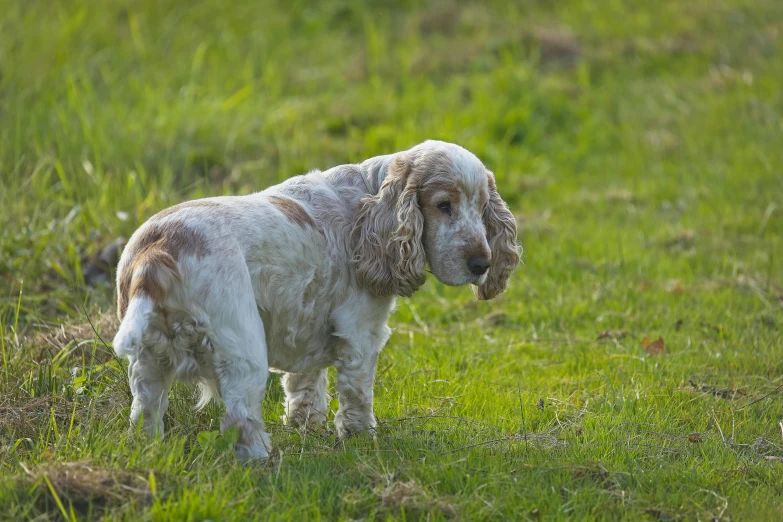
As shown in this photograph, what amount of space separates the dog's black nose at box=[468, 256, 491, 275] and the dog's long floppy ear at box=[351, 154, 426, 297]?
23 centimetres

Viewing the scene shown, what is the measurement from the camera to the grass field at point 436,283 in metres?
4.15

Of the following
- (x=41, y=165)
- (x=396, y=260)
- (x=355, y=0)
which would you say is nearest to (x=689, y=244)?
(x=396, y=260)

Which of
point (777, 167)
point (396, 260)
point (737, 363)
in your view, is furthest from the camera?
point (777, 167)

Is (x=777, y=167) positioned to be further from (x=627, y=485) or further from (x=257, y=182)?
(x=627, y=485)

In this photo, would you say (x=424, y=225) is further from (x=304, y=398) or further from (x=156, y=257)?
(x=156, y=257)

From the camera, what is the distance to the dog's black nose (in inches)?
186

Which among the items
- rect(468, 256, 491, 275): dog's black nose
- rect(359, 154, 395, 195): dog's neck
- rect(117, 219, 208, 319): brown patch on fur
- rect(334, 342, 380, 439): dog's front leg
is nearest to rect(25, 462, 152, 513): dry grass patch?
rect(117, 219, 208, 319): brown patch on fur

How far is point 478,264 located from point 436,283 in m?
3.25

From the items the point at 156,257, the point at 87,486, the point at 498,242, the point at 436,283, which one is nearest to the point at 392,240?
the point at 498,242

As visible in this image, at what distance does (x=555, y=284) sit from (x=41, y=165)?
4.04 m

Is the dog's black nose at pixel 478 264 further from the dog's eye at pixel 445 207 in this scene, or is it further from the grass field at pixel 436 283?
the grass field at pixel 436 283

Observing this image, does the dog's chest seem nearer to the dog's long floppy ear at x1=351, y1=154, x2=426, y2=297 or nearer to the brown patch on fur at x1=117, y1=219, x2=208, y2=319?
the dog's long floppy ear at x1=351, y1=154, x2=426, y2=297

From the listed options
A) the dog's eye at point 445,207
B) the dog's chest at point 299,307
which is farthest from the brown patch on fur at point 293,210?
the dog's eye at point 445,207

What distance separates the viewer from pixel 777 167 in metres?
10.3
